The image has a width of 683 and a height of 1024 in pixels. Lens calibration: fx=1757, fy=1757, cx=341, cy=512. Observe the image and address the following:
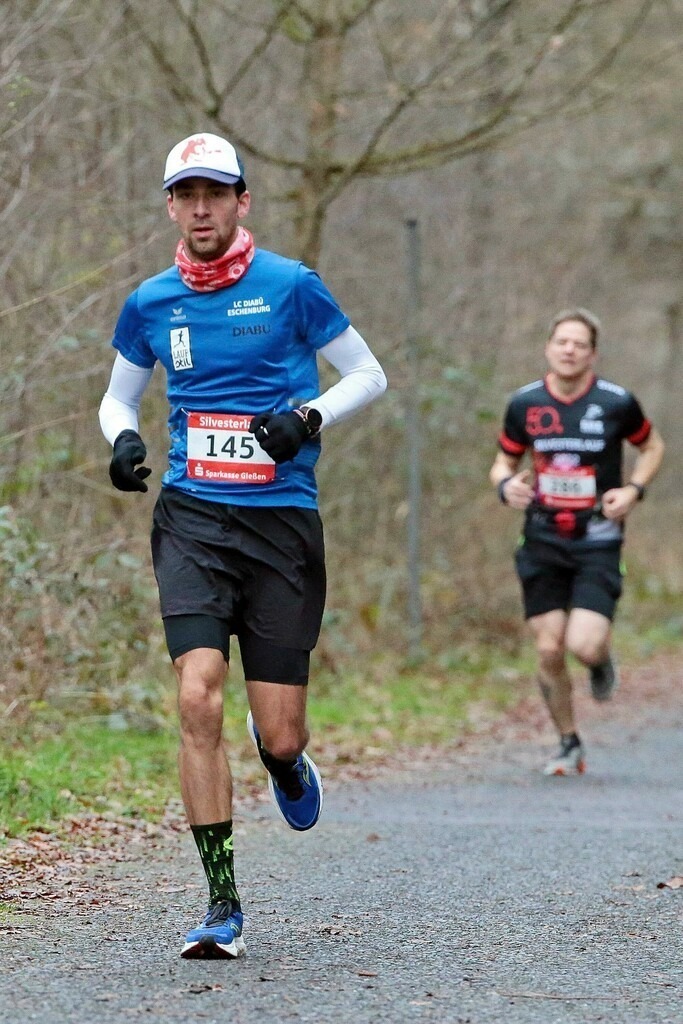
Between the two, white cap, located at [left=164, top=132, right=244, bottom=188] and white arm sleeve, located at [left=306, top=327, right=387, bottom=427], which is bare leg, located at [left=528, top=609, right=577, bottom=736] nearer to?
white arm sleeve, located at [left=306, top=327, right=387, bottom=427]

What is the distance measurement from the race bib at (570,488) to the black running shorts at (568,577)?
0.24 m

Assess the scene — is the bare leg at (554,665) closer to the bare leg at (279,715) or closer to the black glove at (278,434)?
the bare leg at (279,715)

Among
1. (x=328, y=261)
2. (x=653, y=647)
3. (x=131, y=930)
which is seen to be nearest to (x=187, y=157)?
(x=131, y=930)

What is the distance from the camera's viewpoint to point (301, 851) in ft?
23.5

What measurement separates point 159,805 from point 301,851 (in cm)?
117

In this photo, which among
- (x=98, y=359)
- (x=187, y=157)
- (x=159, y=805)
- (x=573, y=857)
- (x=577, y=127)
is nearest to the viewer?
(x=187, y=157)

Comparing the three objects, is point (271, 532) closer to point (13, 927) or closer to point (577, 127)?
point (13, 927)

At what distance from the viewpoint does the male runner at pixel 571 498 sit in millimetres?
9500

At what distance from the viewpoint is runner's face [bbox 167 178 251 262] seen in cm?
537

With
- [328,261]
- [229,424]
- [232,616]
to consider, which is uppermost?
[328,261]

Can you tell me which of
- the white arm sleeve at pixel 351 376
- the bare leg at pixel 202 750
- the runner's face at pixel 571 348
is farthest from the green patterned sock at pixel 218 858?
the runner's face at pixel 571 348

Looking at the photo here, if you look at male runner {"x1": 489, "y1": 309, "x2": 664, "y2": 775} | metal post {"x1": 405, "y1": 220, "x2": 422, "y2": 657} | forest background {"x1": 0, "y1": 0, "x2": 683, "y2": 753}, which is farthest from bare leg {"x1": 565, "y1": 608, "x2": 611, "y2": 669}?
metal post {"x1": 405, "y1": 220, "x2": 422, "y2": 657}

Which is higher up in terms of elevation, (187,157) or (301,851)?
(187,157)

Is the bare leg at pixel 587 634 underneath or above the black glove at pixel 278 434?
underneath
